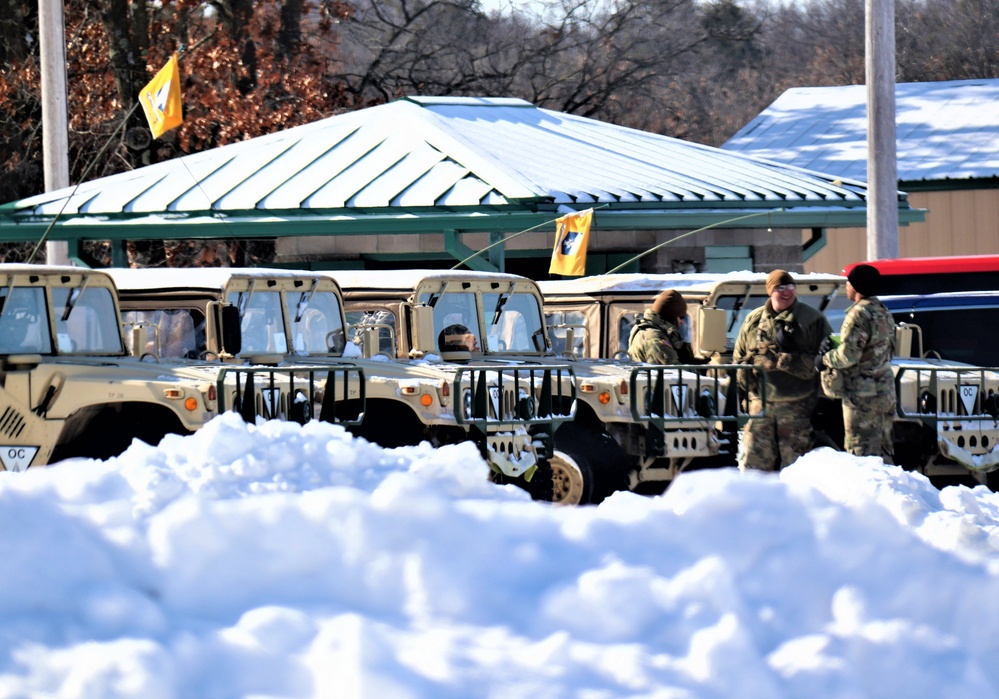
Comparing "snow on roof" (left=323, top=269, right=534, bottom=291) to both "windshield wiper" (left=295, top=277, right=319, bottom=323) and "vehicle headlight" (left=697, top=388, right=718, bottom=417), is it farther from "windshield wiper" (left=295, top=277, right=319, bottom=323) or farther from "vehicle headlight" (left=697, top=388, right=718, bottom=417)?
"vehicle headlight" (left=697, top=388, right=718, bottom=417)

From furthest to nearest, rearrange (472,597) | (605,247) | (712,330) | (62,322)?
(605,247), (712,330), (62,322), (472,597)

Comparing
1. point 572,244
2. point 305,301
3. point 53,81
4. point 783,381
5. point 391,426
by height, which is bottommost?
point 391,426

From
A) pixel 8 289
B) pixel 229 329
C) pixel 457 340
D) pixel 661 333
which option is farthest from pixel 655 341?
pixel 8 289

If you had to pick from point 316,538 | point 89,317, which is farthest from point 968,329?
point 316,538

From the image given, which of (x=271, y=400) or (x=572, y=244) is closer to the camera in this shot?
(x=271, y=400)

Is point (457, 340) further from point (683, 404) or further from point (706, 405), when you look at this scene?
point (706, 405)

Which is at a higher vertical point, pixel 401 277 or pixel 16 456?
pixel 401 277

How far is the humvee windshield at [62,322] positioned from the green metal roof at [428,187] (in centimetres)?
782

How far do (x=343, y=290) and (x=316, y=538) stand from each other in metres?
9.11

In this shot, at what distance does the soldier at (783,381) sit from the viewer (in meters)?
10.6

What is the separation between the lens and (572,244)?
16547 millimetres

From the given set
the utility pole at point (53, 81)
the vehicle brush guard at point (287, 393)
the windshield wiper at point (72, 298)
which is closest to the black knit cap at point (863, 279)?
the vehicle brush guard at point (287, 393)

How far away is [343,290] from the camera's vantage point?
1327 centimetres

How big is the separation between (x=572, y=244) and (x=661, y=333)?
4567 mm
